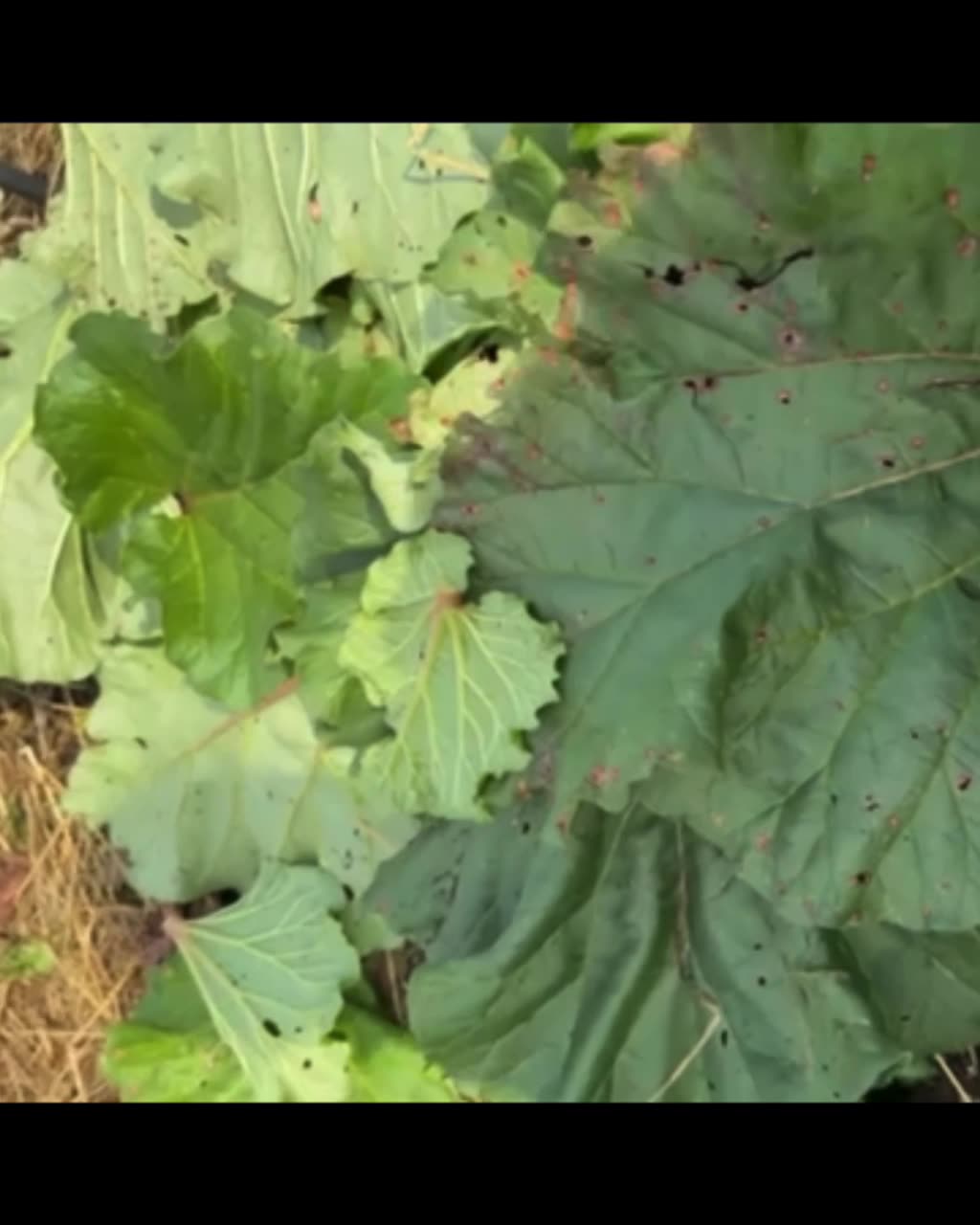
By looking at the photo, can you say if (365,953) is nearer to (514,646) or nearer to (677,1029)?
(677,1029)

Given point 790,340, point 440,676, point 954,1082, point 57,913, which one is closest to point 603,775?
point 440,676

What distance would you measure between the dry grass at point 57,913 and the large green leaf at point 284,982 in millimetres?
199

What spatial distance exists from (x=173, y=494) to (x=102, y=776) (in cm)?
32

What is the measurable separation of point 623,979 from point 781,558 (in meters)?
0.42

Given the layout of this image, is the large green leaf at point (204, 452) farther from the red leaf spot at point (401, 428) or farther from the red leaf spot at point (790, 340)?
the red leaf spot at point (790, 340)

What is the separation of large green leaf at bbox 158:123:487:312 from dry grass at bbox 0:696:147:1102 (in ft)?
2.05

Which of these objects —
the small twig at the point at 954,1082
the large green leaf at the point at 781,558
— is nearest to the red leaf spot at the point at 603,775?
the large green leaf at the point at 781,558

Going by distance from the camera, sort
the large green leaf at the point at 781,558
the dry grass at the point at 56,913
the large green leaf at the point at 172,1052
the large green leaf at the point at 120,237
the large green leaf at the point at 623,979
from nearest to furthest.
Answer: the large green leaf at the point at 781,558 → the large green leaf at the point at 623,979 → the large green leaf at the point at 120,237 → the large green leaf at the point at 172,1052 → the dry grass at the point at 56,913

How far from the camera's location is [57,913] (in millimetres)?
1790

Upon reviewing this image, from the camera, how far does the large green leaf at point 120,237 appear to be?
58.9 inches
